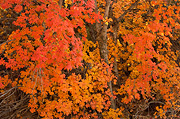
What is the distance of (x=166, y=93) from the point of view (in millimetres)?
7352

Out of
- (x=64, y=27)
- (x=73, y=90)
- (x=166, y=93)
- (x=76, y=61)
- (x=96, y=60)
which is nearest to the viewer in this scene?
(x=64, y=27)

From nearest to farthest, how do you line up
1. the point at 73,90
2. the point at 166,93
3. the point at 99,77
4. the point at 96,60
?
the point at 73,90
the point at 99,77
the point at 96,60
the point at 166,93

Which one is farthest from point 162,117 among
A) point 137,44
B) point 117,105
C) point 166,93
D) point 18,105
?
point 18,105

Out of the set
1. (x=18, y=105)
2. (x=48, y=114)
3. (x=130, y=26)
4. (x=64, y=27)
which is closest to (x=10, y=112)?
(x=18, y=105)

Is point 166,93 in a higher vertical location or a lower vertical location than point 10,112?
higher

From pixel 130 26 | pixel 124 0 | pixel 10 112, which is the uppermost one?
pixel 124 0

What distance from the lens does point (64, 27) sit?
13.1ft

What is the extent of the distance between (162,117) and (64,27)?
21.3ft

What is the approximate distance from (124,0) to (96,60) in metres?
3.14

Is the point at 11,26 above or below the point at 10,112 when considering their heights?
above

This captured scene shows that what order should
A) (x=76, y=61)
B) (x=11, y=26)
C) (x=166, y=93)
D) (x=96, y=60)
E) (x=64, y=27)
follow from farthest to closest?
(x=11, y=26) → (x=166, y=93) → (x=96, y=60) → (x=76, y=61) → (x=64, y=27)

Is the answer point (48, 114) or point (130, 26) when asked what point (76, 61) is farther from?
point (130, 26)

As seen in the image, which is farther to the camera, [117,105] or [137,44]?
[117,105]

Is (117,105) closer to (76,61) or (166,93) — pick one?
(166,93)
